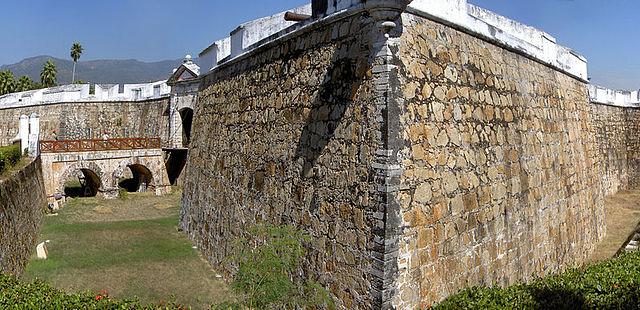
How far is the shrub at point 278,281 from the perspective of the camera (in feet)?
20.3

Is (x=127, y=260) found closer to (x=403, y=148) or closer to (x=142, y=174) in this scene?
(x=403, y=148)

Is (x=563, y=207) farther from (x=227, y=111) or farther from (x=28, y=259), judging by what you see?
(x=28, y=259)

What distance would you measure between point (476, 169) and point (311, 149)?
261 centimetres

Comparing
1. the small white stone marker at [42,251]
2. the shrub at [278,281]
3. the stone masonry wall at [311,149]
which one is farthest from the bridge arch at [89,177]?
the shrub at [278,281]

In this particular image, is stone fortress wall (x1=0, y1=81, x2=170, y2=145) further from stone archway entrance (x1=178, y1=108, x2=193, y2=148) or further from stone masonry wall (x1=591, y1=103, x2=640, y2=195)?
stone masonry wall (x1=591, y1=103, x2=640, y2=195)

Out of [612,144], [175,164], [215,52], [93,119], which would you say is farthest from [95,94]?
[612,144]

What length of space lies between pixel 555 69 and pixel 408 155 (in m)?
7.44

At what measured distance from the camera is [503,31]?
351 inches

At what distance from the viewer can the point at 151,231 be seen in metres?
15.7

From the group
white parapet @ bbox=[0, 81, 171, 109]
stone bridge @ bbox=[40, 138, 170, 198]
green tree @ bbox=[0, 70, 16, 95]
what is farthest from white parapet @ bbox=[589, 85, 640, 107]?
green tree @ bbox=[0, 70, 16, 95]

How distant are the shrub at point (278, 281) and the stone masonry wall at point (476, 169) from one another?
5.12ft

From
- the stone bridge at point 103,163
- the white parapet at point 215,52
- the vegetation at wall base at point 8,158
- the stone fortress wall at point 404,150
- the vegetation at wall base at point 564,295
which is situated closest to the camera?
the vegetation at wall base at point 564,295

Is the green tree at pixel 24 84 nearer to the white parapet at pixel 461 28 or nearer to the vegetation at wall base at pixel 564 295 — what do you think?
the white parapet at pixel 461 28

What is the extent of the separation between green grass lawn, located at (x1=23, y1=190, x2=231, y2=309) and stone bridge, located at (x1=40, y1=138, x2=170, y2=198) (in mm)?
3988
